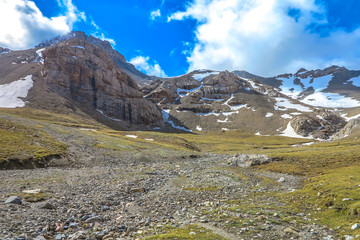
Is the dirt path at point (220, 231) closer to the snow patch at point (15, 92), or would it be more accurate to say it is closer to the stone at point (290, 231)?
the stone at point (290, 231)

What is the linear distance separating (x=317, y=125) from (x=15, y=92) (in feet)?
849

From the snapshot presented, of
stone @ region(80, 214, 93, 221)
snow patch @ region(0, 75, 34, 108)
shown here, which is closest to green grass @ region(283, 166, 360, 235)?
stone @ region(80, 214, 93, 221)

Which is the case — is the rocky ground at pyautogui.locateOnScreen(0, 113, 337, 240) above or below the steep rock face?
below

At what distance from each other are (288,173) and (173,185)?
2570 centimetres

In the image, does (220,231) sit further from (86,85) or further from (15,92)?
(86,85)

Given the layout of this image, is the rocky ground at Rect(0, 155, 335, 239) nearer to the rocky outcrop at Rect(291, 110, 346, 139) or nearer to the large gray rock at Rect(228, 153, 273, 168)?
the large gray rock at Rect(228, 153, 273, 168)

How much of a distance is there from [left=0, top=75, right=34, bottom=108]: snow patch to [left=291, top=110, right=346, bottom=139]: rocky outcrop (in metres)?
223

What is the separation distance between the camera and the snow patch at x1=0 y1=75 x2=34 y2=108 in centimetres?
13050

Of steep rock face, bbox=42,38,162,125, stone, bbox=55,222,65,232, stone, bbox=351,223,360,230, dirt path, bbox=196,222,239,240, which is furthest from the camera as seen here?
steep rock face, bbox=42,38,162,125

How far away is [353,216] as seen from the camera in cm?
1418

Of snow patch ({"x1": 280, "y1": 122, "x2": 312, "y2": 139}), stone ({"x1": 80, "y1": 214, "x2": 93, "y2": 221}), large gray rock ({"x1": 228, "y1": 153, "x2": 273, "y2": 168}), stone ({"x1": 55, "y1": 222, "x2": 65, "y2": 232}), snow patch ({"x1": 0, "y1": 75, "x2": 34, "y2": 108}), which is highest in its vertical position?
snow patch ({"x1": 0, "y1": 75, "x2": 34, "y2": 108})

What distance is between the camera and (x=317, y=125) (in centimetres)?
18638

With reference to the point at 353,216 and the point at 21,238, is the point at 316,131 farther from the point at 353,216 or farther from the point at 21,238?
the point at 21,238

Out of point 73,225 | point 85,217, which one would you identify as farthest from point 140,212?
point 73,225
